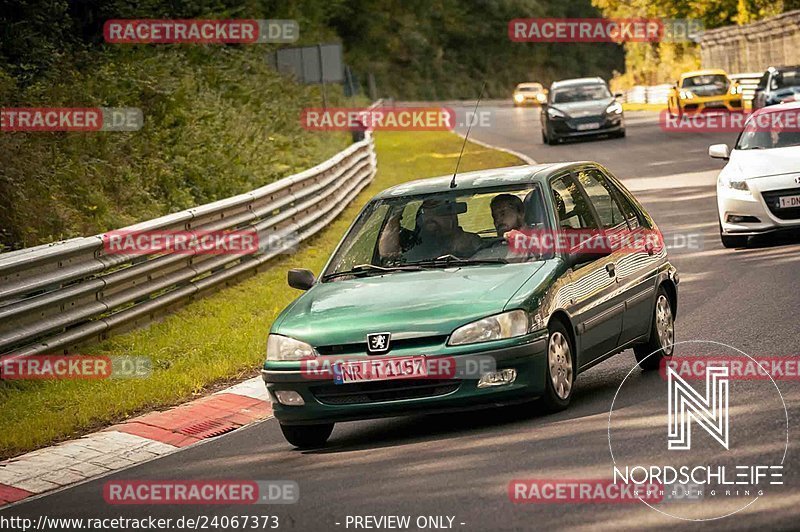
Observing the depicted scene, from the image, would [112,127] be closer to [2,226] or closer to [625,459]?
[2,226]

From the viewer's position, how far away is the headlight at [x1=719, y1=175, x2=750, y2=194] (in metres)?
16.0

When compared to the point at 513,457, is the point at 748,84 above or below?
below

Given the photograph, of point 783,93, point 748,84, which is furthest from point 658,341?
point 748,84

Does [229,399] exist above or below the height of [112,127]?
below

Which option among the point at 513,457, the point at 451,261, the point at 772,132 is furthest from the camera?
the point at 772,132

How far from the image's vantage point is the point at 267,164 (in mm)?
26031

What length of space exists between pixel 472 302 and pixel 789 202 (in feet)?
27.1

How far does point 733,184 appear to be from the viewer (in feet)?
53.4

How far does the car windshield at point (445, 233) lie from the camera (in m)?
9.29

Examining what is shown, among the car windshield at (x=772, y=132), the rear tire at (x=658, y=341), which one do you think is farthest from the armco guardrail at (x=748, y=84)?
the rear tire at (x=658, y=341)

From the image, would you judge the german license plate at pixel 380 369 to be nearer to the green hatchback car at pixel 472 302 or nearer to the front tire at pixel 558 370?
the green hatchback car at pixel 472 302

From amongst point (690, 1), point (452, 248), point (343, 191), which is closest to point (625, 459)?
point (452, 248)

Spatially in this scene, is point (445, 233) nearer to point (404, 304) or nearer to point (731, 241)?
point (404, 304)

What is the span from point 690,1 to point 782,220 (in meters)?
63.0
